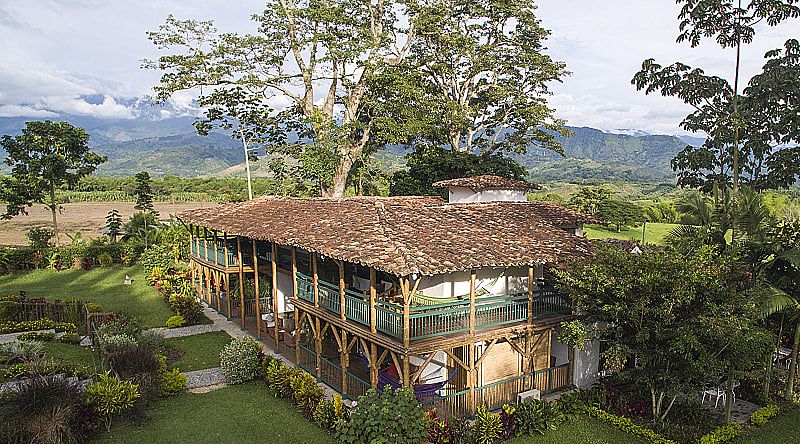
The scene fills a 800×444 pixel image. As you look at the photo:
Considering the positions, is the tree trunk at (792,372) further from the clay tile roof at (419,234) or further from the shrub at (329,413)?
the shrub at (329,413)

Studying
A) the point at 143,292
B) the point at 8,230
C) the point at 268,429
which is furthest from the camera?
the point at 8,230

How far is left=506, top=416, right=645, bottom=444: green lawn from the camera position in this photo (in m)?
11.6

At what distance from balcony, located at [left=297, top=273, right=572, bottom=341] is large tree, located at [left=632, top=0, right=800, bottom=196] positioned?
9632 mm

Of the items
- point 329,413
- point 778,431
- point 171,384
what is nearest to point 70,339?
point 171,384

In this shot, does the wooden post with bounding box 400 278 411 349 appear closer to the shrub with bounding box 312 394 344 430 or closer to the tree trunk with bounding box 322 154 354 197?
the shrub with bounding box 312 394 344 430

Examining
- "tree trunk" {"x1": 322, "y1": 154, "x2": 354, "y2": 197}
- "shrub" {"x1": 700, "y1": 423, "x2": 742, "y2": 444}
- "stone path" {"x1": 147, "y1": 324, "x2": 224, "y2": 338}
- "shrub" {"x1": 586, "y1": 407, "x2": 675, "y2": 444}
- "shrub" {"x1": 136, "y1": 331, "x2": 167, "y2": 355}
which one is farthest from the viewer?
"tree trunk" {"x1": 322, "y1": 154, "x2": 354, "y2": 197}

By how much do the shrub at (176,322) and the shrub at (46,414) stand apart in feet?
28.9

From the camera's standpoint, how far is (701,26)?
1866cm

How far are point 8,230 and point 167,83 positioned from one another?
3176cm

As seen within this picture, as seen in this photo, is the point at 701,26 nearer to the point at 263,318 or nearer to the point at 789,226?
the point at 789,226

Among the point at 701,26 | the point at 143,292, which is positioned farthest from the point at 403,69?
the point at 143,292

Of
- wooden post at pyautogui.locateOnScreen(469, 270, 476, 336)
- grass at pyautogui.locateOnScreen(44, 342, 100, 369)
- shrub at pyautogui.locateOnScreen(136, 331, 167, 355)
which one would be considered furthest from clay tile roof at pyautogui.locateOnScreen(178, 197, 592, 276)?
grass at pyautogui.locateOnScreen(44, 342, 100, 369)

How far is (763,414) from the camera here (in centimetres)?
1244

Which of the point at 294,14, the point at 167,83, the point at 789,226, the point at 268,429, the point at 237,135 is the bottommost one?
the point at 268,429
